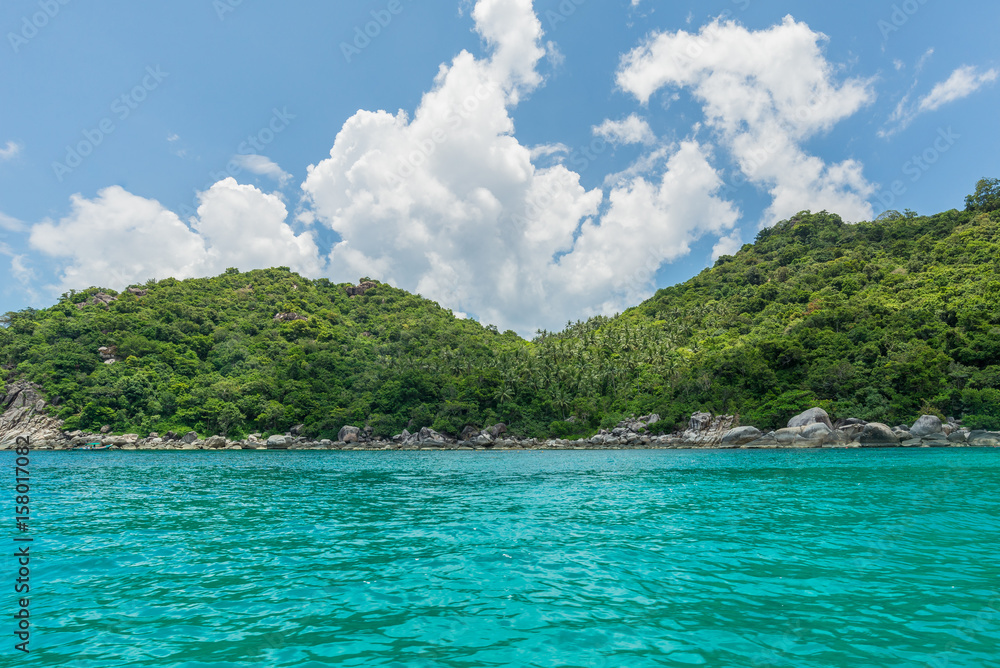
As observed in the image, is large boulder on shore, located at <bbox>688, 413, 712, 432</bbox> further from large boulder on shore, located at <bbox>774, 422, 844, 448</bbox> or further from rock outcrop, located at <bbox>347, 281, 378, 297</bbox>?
rock outcrop, located at <bbox>347, 281, 378, 297</bbox>

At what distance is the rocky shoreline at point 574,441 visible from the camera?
57.0 metres

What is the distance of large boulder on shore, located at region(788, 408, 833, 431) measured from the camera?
61969mm

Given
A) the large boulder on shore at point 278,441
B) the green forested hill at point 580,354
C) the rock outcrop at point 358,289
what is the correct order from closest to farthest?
1. the green forested hill at point 580,354
2. the large boulder on shore at point 278,441
3. the rock outcrop at point 358,289

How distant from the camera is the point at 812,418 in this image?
62656 millimetres

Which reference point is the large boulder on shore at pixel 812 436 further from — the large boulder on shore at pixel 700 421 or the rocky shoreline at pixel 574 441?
the large boulder on shore at pixel 700 421

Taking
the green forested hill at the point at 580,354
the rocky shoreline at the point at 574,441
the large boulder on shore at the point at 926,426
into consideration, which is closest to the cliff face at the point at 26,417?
the rocky shoreline at the point at 574,441

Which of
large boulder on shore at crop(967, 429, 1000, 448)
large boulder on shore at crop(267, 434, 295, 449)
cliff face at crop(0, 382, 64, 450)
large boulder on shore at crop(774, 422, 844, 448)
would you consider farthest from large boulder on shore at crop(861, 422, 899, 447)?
cliff face at crop(0, 382, 64, 450)

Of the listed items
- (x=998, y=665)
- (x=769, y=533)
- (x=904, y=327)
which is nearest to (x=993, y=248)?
(x=904, y=327)

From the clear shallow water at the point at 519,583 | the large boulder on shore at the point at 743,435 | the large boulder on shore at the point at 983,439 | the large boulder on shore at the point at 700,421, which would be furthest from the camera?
the large boulder on shore at the point at 700,421

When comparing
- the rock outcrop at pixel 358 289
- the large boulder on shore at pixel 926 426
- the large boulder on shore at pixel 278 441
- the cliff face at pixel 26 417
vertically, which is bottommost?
the large boulder on shore at pixel 278 441

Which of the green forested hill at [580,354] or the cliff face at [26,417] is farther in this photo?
the cliff face at [26,417]

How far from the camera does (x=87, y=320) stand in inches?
3939

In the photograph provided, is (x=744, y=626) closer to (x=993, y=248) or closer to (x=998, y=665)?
(x=998, y=665)

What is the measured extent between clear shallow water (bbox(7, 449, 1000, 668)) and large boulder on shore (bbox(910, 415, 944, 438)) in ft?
153
